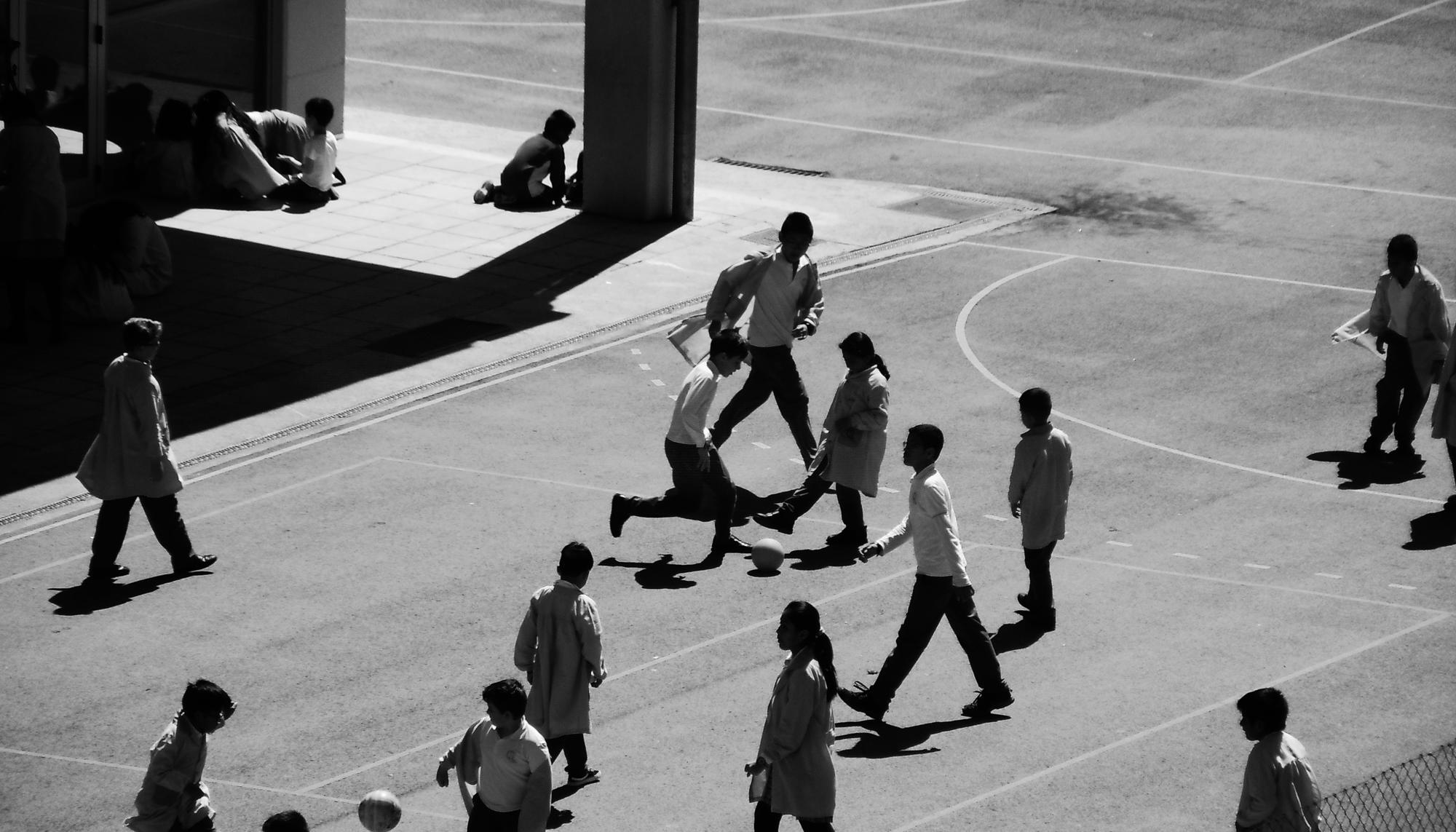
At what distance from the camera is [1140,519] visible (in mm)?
16922

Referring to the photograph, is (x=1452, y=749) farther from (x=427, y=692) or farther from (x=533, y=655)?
(x=427, y=692)

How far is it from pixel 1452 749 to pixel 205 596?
8.64m

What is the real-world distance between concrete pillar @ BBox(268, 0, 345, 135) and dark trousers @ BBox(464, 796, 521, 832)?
19.5 meters

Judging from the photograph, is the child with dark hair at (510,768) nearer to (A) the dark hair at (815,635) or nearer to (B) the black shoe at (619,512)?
(A) the dark hair at (815,635)

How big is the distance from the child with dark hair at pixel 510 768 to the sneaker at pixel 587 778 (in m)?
1.77

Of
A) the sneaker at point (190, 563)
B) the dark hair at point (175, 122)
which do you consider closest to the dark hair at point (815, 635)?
the sneaker at point (190, 563)

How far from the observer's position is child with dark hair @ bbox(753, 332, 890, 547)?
52.1 feet

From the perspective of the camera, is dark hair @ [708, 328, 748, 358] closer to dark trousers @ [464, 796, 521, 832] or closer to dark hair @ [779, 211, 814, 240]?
dark hair @ [779, 211, 814, 240]

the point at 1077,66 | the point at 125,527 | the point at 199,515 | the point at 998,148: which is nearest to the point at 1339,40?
the point at 1077,66

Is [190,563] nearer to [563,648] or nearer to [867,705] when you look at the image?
[563,648]

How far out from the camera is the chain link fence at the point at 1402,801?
461 inches

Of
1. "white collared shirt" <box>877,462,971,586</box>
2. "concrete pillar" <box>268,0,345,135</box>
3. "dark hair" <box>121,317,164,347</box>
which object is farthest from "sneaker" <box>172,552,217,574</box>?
"concrete pillar" <box>268,0,345,135</box>

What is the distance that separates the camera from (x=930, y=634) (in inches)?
523

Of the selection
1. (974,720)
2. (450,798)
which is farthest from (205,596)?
(974,720)
